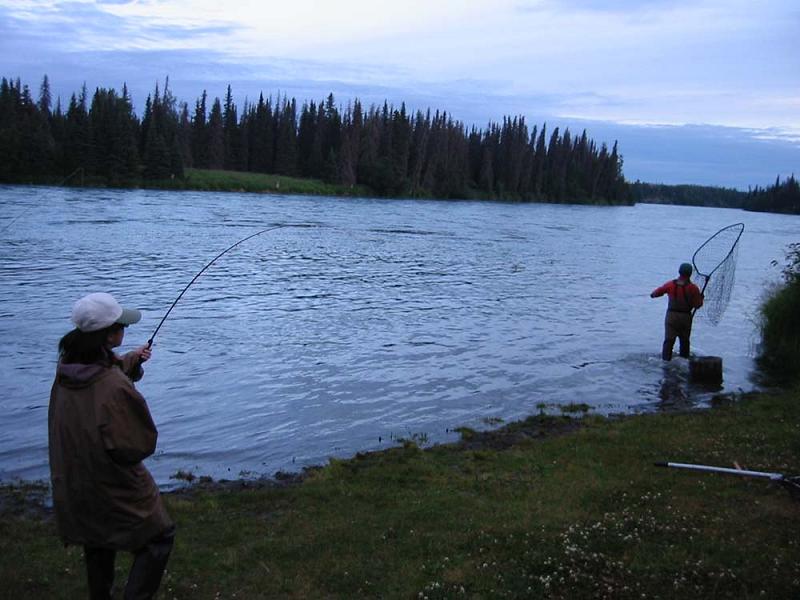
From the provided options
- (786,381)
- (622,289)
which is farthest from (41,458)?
(622,289)

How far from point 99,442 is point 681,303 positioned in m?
15.2

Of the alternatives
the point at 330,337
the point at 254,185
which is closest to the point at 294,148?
the point at 254,185

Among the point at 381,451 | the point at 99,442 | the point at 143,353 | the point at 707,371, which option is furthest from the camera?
the point at 707,371

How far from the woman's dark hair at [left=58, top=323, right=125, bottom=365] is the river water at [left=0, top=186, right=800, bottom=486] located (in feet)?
18.9

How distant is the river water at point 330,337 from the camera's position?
12.3 m

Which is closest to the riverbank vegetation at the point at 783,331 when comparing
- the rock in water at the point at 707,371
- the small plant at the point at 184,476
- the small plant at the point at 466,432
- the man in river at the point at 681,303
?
the rock in water at the point at 707,371

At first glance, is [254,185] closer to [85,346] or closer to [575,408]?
[575,408]

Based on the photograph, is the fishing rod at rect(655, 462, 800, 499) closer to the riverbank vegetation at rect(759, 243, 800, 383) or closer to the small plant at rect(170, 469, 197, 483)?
the small plant at rect(170, 469, 197, 483)

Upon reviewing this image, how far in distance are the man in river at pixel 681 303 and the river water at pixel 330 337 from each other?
76 centimetres

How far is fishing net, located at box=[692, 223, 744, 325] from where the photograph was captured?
60.3 ft

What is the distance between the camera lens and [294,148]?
12762cm

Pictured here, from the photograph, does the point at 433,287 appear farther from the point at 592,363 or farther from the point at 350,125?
the point at 350,125

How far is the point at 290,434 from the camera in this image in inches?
471

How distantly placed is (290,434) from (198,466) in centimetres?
186
